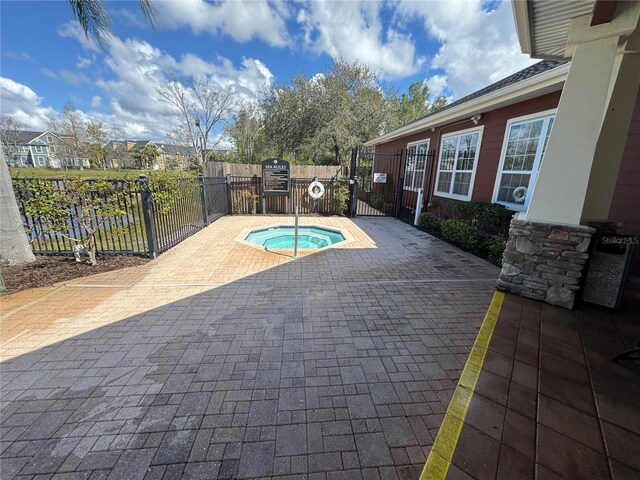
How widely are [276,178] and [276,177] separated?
0.04 meters

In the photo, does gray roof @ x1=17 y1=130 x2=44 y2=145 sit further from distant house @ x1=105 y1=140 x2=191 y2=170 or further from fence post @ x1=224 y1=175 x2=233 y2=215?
fence post @ x1=224 y1=175 x2=233 y2=215

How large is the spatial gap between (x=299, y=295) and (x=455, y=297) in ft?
7.14

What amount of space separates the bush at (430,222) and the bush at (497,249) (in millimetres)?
2327

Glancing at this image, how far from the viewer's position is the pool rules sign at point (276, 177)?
30.9ft

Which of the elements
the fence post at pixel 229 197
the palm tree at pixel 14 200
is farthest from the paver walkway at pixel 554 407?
the fence post at pixel 229 197

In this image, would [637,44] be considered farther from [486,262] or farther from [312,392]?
[312,392]

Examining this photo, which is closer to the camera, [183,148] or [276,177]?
[276,177]

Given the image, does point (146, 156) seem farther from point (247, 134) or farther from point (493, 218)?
point (493, 218)

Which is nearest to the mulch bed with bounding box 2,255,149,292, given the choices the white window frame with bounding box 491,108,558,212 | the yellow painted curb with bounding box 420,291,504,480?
the yellow painted curb with bounding box 420,291,504,480

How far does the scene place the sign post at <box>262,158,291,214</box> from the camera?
9422 mm

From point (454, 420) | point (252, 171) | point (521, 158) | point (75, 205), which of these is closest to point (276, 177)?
point (252, 171)

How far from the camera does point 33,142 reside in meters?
47.9

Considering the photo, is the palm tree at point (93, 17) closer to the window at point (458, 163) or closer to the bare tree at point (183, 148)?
the window at point (458, 163)

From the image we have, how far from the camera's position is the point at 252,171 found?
34.4ft
